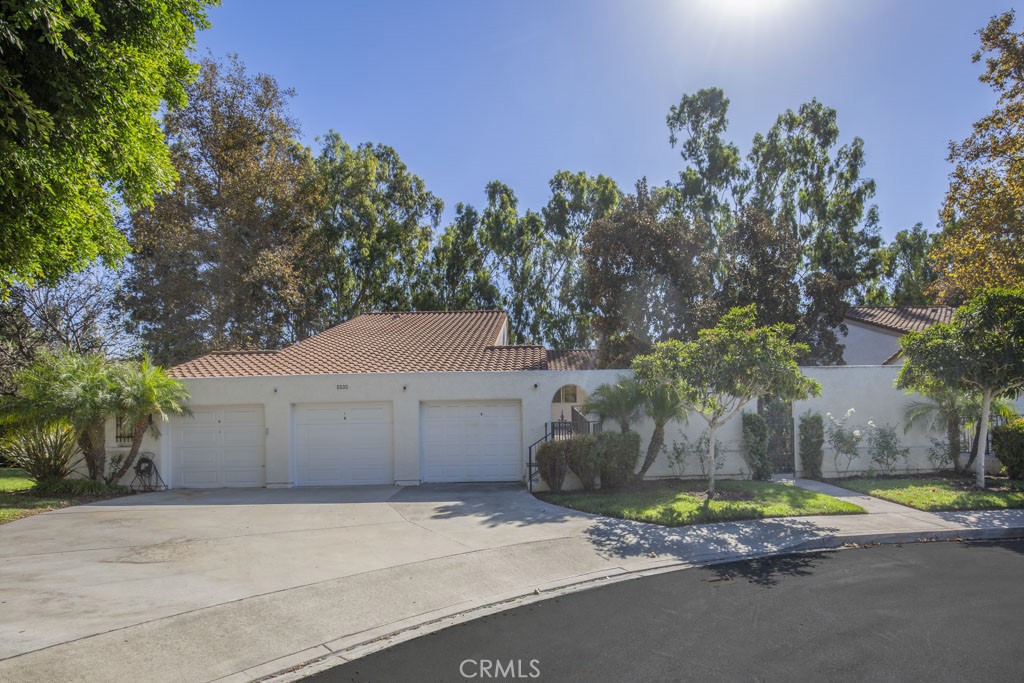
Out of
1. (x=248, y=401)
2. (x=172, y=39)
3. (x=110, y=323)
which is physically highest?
(x=172, y=39)

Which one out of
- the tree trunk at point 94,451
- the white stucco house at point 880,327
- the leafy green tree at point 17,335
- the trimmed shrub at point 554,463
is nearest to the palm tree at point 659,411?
the trimmed shrub at point 554,463

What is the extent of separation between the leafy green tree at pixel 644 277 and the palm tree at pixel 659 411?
767 centimetres

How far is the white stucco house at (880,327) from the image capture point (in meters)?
24.1

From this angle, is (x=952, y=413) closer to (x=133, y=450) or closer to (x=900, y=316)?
(x=900, y=316)

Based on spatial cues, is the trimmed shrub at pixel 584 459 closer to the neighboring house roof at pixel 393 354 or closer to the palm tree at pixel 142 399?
the neighboring house roof at pixel 393 354

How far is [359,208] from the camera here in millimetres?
32719

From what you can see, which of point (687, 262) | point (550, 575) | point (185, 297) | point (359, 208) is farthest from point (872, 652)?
point (359, 208)

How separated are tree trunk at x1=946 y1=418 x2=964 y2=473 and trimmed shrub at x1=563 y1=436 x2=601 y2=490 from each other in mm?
8755

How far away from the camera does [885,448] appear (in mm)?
14234

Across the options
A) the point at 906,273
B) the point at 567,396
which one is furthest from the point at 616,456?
the point at 906,273

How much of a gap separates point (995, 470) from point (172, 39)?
19.1 metres

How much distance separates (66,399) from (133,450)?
191 cm

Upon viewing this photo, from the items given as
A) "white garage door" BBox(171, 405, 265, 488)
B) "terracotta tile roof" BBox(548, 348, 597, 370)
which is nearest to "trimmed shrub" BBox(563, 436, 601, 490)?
"terracotta tile roof" BBox(548, 348, 597, 370)

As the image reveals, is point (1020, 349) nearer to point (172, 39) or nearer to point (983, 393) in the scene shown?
point (983, 393)
